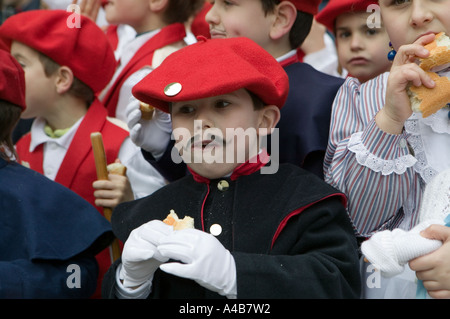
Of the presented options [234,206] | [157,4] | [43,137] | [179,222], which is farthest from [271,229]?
[157,4]

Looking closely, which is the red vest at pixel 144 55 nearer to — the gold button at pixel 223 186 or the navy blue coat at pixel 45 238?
the navy blue coat at pixel 45 238

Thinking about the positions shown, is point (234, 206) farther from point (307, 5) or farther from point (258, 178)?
point (307, 5)

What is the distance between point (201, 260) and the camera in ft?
5.90

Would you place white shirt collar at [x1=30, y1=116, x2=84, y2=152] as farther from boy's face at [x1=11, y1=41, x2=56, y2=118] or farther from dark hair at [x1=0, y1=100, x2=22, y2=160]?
dark hair at [x1=0, y1=100, x2=22, y2=160]

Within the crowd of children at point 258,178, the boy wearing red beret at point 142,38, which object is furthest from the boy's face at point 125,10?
the crowd of children at point 258,178

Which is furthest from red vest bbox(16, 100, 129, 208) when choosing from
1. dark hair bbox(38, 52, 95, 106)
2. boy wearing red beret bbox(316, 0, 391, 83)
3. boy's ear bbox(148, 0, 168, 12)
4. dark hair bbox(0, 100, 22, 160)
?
boy wearing red beret bbox(316, 0, 391, 83)

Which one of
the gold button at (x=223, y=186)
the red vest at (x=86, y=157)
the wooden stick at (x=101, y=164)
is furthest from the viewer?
the red vest at (x=86, y=157)

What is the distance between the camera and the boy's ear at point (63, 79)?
3229 millimetres

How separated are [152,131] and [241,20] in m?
0.54

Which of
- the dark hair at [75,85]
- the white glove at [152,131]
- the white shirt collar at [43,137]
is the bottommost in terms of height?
the white shirt collar at [43,137]

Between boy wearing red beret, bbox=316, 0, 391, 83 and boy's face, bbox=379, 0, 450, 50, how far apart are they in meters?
0.57

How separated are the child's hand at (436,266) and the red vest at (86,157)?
1485mm

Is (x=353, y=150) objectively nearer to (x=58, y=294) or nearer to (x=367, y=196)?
(x=367, y=196)

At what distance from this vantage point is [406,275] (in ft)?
7.03
